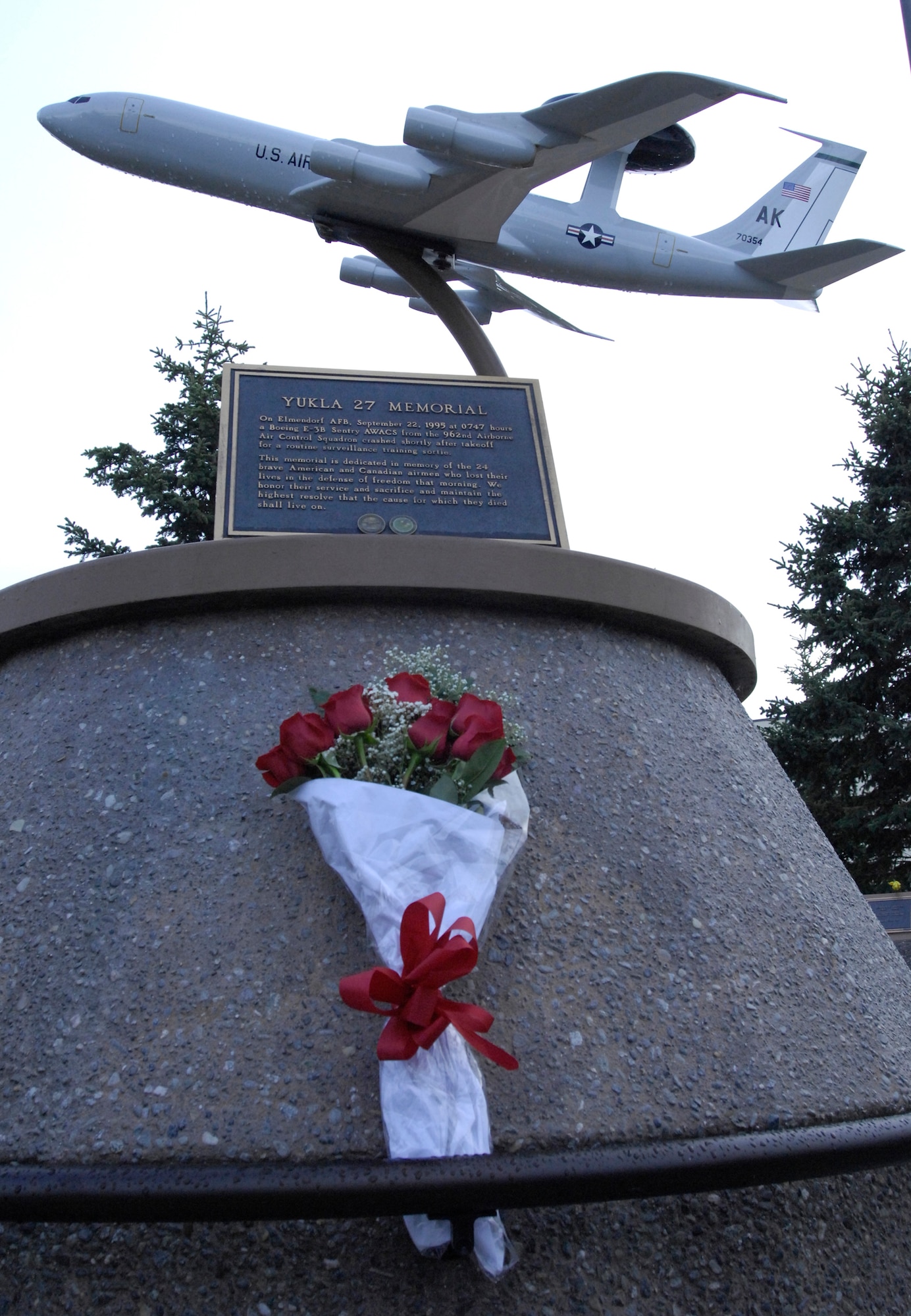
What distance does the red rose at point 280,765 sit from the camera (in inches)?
107

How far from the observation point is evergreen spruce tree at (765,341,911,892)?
15445mm

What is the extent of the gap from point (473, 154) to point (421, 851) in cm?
707

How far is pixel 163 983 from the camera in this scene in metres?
2.61

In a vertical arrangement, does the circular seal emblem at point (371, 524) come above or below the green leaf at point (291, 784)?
above

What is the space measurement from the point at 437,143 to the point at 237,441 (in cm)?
469

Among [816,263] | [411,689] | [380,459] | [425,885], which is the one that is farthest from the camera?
[816,263]

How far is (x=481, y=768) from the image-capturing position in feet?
8.73

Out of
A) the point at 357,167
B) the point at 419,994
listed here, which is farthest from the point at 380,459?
the point at 357,167

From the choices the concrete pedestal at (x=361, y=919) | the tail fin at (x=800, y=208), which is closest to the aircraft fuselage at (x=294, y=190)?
the tail fin at (x=800, y=208)

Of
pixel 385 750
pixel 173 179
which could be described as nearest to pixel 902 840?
pixel 173 179

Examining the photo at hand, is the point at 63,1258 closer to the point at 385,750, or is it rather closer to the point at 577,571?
the point at 385,750

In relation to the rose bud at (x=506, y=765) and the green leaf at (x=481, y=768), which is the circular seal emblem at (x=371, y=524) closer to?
the rose bud at (x=506, y=765)

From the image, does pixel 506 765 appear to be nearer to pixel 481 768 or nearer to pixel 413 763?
pixel 481 768

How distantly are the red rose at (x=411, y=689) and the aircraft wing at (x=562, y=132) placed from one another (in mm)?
6330
